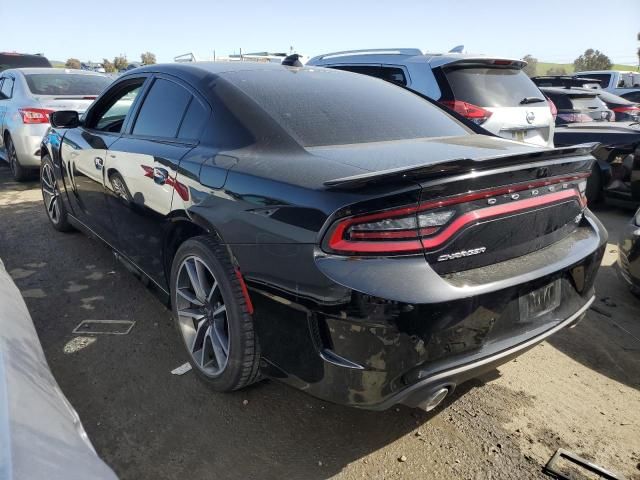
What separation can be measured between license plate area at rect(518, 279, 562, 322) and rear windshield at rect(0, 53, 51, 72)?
44.7 feet

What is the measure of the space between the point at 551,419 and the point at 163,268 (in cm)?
217

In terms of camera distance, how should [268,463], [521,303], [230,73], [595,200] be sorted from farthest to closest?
[595,200], [230,73], [268,463], [521,303]

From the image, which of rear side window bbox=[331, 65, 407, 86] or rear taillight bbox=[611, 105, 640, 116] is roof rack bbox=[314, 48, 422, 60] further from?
rear taillight bbox=[611, 105, 640, 116]

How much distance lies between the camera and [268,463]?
A: 211 centimetres

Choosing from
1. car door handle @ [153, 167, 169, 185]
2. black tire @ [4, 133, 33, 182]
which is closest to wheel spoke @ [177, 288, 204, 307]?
car door handle @ [153, 167, 169, 185]

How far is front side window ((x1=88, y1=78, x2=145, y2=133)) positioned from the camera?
350 cm

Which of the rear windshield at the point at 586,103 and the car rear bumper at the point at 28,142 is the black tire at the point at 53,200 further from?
the rear windshield at the point at 586,103

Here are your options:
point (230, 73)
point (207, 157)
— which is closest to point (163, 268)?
point (207, 157)

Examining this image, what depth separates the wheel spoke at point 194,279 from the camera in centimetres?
250

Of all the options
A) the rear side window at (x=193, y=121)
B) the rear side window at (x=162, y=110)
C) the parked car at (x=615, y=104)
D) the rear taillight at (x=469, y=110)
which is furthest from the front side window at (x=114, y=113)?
the parked car at (x=615, y=104)

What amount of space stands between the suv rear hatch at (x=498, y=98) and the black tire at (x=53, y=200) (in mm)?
3815

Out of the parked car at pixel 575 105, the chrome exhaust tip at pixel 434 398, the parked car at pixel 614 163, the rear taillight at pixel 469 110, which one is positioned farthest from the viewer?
the parked car at pixel 575 105

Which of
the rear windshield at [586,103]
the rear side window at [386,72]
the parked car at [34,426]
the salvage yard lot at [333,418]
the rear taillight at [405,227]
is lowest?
the salvage yard lot at [333,418]

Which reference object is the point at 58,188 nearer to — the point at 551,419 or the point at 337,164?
the point at 337,164
